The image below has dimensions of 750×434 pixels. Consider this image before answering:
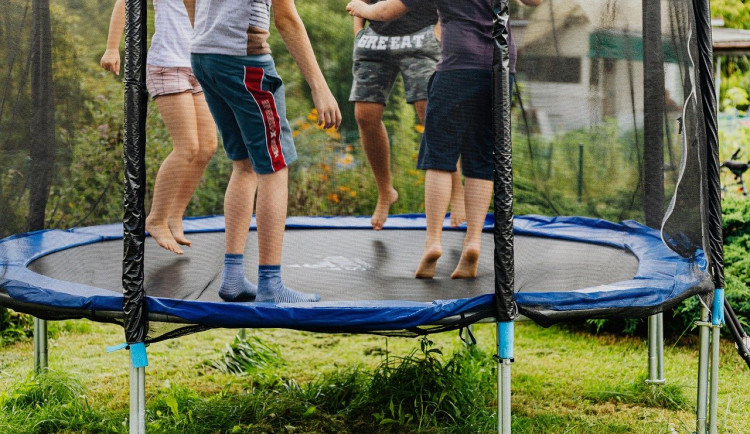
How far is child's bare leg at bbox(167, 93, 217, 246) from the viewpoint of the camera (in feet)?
7.64

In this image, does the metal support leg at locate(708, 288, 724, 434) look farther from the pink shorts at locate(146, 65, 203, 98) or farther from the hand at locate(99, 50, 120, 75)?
the hand at locate(99, 50, 120, 75)

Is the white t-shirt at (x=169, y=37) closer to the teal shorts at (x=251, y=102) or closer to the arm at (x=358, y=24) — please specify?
the teal shorts at (x=251, y=102)

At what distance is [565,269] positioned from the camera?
2203 mm

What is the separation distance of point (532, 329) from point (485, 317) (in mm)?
1992

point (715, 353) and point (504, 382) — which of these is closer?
point (504, 382)

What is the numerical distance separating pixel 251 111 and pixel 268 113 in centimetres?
4

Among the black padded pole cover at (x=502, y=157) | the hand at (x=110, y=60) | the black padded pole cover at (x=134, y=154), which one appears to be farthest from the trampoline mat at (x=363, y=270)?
the hand at (x=110, y=60)

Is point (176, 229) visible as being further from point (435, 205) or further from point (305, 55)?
point (435, 205)

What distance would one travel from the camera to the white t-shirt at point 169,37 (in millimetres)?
2270

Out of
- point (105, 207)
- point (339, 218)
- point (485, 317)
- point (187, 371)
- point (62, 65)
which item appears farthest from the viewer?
point (339, 218)

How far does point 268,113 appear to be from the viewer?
2109 mm

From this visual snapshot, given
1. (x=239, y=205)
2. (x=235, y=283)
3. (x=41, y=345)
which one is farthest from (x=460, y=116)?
(x=41, y=345)

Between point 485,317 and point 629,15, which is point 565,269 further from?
point 629,15

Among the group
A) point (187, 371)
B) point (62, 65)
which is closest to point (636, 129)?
point (62, 65)
